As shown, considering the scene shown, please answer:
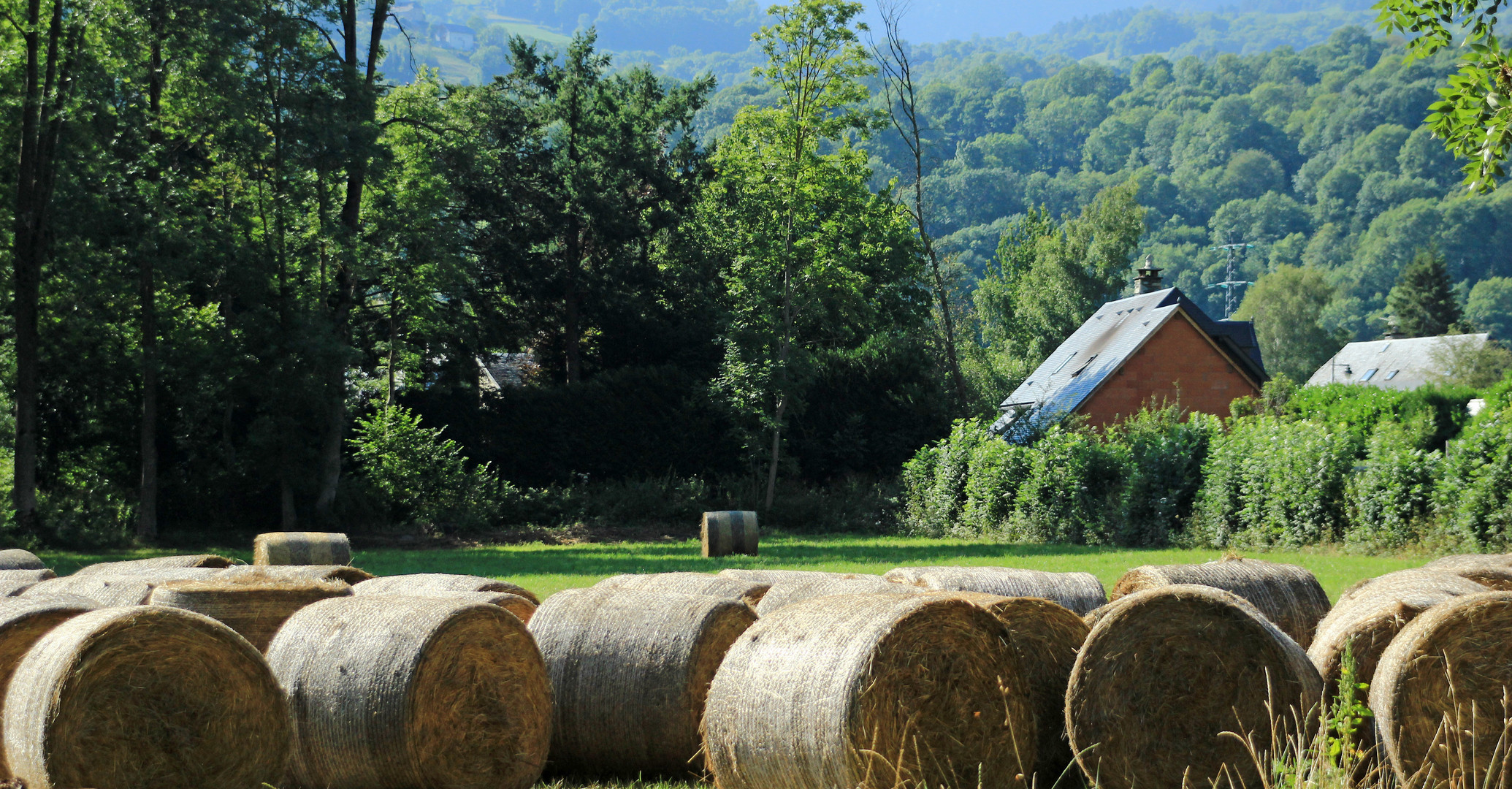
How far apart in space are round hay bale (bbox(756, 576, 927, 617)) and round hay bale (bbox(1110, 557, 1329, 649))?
5.60 ft

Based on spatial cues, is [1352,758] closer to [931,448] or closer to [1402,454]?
[1402,454]

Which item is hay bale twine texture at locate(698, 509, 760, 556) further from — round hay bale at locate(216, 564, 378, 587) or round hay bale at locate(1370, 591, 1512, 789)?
round hay bale at locate(1370, 591, 1512, 789)

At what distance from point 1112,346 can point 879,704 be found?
34.1 m

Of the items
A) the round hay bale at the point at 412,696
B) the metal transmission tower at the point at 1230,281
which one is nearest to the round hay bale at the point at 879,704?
the round hay bale at the point at 412,696

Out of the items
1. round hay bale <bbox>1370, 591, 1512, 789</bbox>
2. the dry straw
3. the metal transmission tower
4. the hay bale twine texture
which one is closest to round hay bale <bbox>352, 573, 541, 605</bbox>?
the dry straw

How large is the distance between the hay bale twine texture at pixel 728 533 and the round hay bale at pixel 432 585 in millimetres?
11190

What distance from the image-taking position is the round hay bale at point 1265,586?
7.66 meters

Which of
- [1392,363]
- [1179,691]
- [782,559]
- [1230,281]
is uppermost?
[1230,281]

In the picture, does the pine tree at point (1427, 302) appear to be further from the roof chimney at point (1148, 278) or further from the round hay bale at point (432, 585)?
the round hay bale at point (432, 585)

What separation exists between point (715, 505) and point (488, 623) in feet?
72.0

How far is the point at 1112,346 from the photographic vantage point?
37.0m

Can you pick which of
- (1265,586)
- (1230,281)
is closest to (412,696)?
(1265,586)

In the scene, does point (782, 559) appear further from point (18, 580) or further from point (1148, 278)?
point (1148, 278)

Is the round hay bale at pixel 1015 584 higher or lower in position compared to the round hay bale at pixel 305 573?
lower
